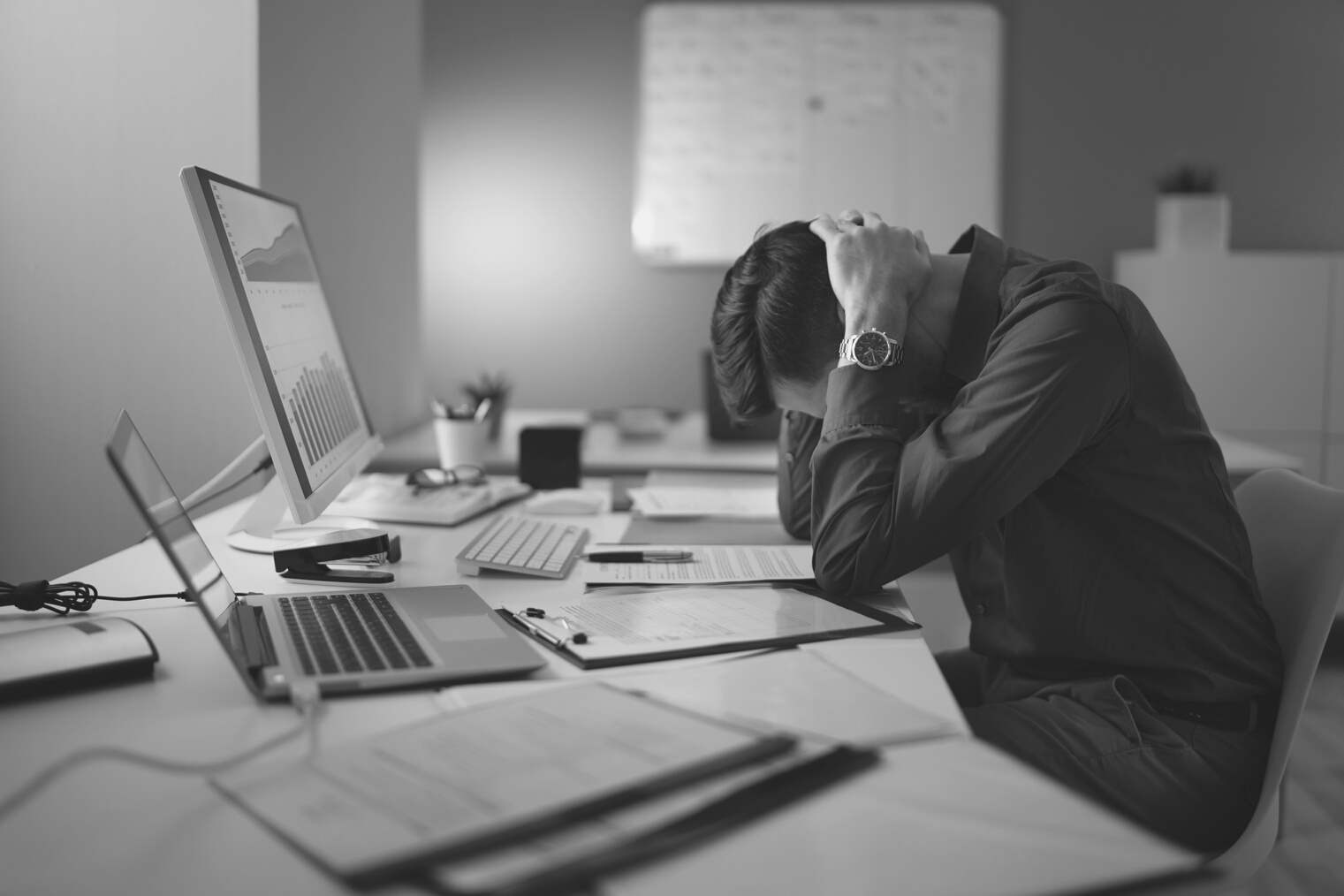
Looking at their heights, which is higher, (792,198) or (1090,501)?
(792,198)

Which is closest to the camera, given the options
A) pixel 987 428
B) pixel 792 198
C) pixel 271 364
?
pixel 987 428

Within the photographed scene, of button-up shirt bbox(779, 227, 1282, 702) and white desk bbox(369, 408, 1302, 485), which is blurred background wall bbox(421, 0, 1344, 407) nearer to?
white desk bbox(369, 408, 1302, 485)

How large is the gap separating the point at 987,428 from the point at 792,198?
116 inches

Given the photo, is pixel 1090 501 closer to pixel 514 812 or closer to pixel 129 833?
pixel 514 812

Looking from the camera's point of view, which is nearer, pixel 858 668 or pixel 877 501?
pixel 858 668

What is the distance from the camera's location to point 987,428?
111cm

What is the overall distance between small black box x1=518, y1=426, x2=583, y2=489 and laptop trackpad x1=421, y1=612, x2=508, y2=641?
0.95m

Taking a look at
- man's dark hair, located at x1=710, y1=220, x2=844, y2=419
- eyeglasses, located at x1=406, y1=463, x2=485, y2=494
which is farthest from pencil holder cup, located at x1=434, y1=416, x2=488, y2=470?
man's dark hair, located at x1=710, y1=220, x2=844, y2=419

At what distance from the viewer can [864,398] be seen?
4.06ft

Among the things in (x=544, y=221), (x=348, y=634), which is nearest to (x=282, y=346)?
(x=348, y=634)

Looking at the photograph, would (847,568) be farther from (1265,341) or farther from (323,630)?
(1265,341)

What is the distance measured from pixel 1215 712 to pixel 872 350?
1.71 feet

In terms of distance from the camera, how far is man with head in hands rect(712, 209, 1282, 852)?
111 cm

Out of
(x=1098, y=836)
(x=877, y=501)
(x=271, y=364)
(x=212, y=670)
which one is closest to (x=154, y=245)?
(x=271, y=364)
